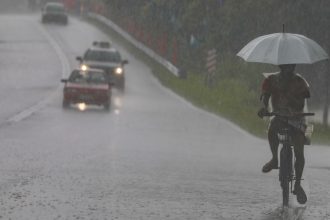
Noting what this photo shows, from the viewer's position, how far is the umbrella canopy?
10672 millimetres

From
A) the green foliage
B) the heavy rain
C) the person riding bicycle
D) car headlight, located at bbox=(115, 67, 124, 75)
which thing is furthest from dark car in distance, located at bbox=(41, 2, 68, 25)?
the person riding bicycle

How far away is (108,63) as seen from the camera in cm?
4122

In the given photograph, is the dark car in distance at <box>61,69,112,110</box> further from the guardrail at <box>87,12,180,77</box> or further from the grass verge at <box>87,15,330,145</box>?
the guardrail at <box>87,12,180,77</box>

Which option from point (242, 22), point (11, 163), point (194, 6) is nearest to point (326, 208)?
point (11, 163)

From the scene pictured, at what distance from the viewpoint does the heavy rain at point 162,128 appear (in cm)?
1045

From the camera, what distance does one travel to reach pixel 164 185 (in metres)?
11.9

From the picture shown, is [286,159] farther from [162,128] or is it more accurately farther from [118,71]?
[118,71]

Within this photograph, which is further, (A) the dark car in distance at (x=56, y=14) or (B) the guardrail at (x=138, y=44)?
(A) the dark car in distance at (x=56, y=14)

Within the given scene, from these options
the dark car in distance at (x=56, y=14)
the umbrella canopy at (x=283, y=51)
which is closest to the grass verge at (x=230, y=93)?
the umbrella canopy at (x=283, y=51)

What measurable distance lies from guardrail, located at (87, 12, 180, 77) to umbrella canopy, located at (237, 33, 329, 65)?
36547mm

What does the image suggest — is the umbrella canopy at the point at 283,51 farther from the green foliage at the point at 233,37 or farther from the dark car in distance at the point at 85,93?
the dark car in distance at the point at 85,93

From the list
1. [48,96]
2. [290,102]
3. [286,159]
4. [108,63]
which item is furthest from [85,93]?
[286,159]

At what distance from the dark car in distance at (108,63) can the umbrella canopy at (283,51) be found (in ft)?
95.3

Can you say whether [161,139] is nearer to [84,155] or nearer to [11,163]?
[84,155]
